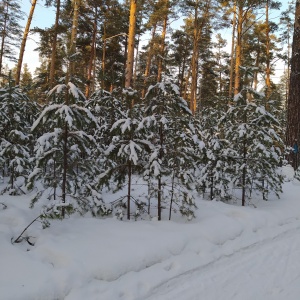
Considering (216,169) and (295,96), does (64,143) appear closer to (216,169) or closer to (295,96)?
(216,169)

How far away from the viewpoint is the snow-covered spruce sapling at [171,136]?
17.2 feet

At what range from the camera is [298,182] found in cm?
1073

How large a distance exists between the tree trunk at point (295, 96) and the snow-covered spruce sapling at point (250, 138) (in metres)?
4.83

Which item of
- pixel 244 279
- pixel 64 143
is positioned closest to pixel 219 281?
pixel 244 279

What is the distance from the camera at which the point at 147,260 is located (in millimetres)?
3982

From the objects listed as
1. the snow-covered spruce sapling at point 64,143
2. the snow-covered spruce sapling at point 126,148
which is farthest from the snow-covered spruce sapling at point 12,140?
the snow-covered spruce sapling at point 126,148

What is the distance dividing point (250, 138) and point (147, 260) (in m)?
4.10

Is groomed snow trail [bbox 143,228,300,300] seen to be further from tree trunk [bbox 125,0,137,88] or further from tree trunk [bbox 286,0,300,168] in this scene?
tree trunk [bbox 286,0,300,168]

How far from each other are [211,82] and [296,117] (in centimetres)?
2072

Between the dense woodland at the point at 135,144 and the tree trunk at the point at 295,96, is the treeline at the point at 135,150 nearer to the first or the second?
the dense woodland at the point at 135,144

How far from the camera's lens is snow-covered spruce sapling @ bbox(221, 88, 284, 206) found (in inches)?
260

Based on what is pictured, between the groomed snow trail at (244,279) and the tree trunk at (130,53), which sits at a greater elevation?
the tree trunk at (130,53)

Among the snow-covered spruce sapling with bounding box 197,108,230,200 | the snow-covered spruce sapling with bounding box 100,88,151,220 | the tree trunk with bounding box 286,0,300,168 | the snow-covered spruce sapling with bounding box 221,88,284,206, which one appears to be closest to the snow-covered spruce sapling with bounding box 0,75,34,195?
the snow-covered spruce sapling with bounding box 100,88,151,220

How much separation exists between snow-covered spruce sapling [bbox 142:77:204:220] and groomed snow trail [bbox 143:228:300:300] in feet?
4.64
